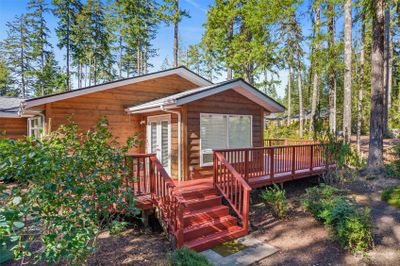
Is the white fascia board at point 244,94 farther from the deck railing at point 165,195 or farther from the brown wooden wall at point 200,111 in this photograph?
the deck railing at point 165,195

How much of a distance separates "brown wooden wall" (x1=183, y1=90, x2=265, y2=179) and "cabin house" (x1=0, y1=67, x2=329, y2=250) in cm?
3

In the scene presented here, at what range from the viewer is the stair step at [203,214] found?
5.18m

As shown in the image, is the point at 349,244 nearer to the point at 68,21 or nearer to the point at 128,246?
the point at 128,246

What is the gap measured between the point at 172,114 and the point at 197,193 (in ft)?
9.02

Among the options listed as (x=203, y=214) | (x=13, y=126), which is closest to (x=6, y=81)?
(x=13, y=126)

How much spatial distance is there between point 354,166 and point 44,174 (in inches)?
459

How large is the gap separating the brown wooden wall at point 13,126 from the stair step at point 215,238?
10241mm

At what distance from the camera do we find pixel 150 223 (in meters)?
5.84

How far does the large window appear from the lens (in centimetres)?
757

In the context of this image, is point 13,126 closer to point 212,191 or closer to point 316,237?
point 212,191

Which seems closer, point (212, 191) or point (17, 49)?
point (212, 191)

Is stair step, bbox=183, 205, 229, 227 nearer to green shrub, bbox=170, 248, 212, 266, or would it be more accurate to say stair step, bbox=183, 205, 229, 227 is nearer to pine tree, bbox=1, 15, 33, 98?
green shrub, bbox=170, 248, 212, 266

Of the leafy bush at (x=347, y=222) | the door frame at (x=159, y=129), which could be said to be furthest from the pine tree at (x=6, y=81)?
the leafy bush at (x=347, y=222)

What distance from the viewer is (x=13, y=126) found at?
10969mm
